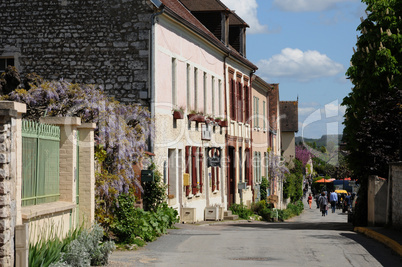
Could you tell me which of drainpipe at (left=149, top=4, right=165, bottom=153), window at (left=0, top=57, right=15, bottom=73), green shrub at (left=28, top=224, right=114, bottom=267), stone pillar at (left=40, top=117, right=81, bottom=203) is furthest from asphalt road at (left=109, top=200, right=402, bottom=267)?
window at (left=0, top=57, right=15, bottom=73)

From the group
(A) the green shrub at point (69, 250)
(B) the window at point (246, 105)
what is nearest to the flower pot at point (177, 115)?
(A) the green shrub at point (69, 250)

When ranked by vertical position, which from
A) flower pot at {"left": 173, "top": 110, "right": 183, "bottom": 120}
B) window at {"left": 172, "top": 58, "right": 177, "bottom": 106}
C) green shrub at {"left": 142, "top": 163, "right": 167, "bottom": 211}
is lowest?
green shrub at {"left": 142, "top": 163, "right": 167, "bottom": 211}

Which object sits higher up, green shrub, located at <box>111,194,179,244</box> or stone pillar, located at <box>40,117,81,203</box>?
stone pillar, located at <box>40,117,81,203</box>

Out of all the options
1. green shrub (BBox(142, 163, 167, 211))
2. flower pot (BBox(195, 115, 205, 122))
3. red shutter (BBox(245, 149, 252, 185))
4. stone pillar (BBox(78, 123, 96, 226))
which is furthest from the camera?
red shutter (BBox(245, 149, 252, 185))

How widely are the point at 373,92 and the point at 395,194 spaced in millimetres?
8229

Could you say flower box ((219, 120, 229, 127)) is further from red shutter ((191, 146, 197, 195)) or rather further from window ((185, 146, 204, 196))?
red shutter ((191, 146, 197, 195))

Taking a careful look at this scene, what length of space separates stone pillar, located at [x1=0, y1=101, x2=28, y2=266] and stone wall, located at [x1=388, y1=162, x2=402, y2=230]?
11.0m

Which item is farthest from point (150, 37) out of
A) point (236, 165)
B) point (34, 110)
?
point (236, 165)

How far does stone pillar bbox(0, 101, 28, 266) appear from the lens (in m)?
9.41

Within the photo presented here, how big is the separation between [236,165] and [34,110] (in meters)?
20.7

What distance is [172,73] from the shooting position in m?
25.1

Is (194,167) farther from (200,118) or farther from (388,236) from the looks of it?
(388,236)

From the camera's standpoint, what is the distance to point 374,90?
26.4 meters

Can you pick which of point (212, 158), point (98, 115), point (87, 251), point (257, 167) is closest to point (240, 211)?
point (212, 158)
